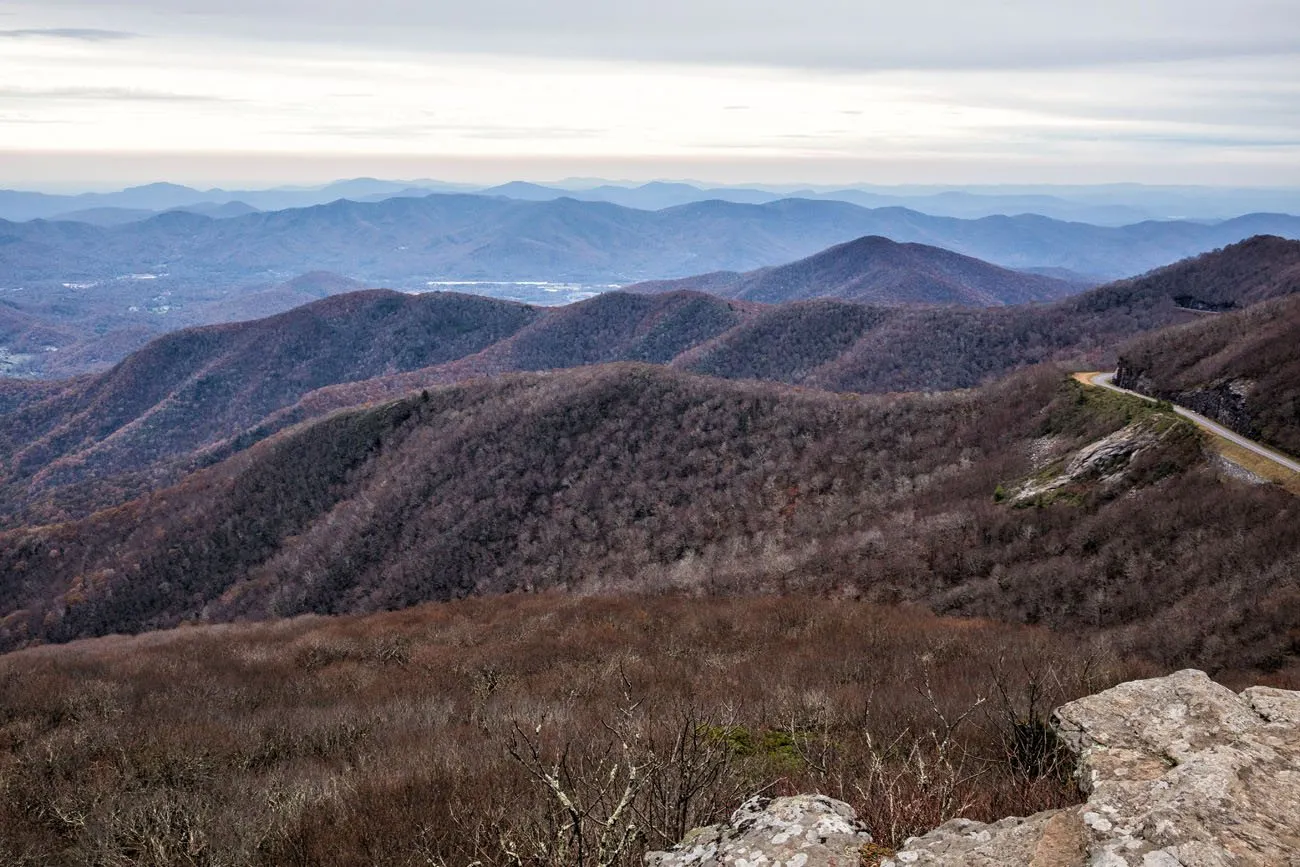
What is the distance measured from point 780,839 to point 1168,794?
2384 millimetres

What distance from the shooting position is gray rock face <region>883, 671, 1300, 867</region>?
11.8 ft

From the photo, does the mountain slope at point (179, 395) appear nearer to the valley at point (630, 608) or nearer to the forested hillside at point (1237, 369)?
the valley at point (630, 608)

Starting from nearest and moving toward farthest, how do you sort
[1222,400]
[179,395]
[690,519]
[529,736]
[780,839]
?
[780,839], [529,736], [1222,400], [690,519], [179,395]

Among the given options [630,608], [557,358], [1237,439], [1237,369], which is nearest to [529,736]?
[630,608]

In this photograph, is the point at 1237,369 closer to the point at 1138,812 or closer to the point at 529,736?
the point at 529,736

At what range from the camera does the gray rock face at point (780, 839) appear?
14.8 feet

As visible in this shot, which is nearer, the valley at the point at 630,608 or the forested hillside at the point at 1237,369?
the valley at the point at 630,608

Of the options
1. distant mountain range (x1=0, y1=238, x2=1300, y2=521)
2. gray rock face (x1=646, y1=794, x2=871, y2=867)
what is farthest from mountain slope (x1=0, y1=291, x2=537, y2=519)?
gray rock face (x1=646, y1=794, x2=871, y2=867)

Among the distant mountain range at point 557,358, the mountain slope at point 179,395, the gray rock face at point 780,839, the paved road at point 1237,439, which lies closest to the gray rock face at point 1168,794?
the gray rock face at point 780,839

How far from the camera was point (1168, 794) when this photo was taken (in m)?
4.03

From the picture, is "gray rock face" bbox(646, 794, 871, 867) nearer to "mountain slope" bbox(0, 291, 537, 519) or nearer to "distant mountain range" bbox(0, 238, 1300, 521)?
"distant mountain range" bbox(0, 238, 1300, 521)

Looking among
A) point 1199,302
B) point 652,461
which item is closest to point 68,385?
point 652,461

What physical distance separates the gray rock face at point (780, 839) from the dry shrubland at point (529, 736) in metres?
0.37

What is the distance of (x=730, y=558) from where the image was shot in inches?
1325
